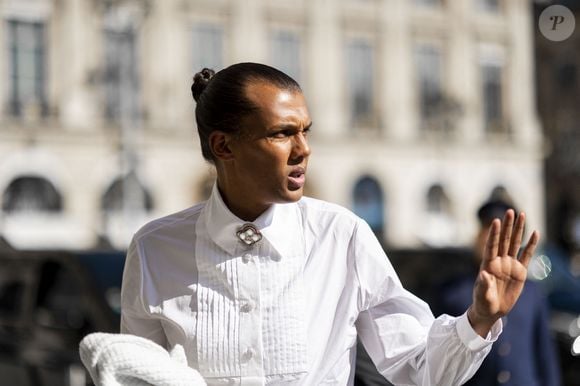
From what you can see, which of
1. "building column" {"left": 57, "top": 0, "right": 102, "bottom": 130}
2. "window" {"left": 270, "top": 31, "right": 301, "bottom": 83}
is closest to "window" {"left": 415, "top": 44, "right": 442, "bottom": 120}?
"window" {"left": 270, "top": 31, "right": 301, "bottom": 83}

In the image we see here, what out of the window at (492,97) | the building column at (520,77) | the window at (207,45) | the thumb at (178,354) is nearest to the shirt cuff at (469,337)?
the thumb at (178,354)

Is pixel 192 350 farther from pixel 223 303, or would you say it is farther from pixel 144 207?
pixel 144 207

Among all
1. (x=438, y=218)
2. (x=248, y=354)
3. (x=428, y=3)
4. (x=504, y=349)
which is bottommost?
(x=438, y=218)

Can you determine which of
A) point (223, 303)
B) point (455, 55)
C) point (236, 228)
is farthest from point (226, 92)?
point (455, 55)

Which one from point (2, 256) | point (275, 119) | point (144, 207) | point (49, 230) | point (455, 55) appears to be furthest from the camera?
point (455, 55)

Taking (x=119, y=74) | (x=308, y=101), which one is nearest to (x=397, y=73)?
(x=308, y=101)

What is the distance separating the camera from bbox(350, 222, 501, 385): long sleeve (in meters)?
1.84

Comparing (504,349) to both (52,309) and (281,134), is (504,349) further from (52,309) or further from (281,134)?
(52,309)

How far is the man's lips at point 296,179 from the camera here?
1843mm

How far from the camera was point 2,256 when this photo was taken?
6.47 meters

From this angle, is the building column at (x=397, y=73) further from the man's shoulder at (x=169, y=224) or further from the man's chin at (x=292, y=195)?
the man's chin at (x=292, y=195)

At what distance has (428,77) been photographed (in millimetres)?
33469

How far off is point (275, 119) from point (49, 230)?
24.6 meters

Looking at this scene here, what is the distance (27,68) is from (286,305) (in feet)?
83.1
